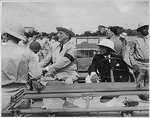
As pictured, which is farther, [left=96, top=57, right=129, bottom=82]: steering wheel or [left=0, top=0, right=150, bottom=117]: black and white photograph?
[left=96, top=57, right=129, bottom=82]: steering wheel

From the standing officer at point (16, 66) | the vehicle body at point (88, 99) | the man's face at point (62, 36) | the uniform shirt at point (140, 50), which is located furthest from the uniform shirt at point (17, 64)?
the uniform shirt at point (140, 50)

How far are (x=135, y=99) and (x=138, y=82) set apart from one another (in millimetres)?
205

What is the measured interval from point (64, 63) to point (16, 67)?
20.2 inches

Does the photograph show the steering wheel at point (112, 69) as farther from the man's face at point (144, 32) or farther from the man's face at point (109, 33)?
the man's face at point (144, 32)

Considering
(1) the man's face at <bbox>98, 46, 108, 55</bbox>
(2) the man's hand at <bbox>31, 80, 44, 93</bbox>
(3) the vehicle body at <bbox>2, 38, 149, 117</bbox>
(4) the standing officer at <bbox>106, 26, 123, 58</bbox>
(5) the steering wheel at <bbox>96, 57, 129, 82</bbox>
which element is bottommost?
(3) the vehicle body at <bbox>2, 38, 149, 117</bbox>

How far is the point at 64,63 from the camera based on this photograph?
2721 mm

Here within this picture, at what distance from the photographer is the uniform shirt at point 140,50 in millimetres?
2701

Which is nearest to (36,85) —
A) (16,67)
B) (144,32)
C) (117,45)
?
(16,67)

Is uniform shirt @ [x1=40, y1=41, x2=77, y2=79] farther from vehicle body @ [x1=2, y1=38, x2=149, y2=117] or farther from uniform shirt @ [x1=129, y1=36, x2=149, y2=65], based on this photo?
uniform shirt @ [x1=129, y1=36, x2=149, y2=65]

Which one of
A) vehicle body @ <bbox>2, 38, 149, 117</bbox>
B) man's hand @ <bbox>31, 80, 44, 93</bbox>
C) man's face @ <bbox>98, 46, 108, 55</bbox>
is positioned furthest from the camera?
man's face @ <bbox>98, 46, 108, 55</bbox>

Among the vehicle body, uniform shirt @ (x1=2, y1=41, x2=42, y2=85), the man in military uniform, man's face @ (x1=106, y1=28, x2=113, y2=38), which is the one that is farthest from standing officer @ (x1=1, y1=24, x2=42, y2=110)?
man's face @ (x1=106, y1=28, x2=113, y2=38)

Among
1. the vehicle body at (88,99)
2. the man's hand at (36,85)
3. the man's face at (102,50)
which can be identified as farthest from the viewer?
the man's face at (102,50)

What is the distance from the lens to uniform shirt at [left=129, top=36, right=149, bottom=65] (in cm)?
270

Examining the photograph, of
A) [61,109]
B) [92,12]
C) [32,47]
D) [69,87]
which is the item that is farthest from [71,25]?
[61,109]
